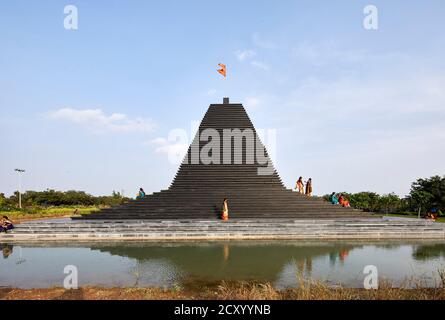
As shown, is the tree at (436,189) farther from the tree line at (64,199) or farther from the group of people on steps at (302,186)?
the tree line at (64,199)

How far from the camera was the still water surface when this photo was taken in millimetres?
6262

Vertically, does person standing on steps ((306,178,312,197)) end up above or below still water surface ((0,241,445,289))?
above

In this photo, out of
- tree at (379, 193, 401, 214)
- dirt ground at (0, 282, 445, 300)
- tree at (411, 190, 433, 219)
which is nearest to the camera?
dirt ground at (0, 282, 445, 300)

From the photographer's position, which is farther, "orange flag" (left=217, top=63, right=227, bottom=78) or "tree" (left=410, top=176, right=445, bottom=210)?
Answer: "tree" (left=410, top=176, right=445, bottom=210)

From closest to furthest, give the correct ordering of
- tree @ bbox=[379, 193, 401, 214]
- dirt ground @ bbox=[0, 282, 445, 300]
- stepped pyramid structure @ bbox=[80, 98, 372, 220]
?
1. dirt ground @ bbox=[0, 282, 445, 300]
2. stepped pyramid structure @ bbox=[80, 98, 372, 220]
3. tree @ bbox=[379, 193, 401, 214]

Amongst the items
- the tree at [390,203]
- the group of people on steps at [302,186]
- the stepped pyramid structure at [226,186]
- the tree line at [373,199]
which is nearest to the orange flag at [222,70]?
the stepped pyramid structure at [226,186]

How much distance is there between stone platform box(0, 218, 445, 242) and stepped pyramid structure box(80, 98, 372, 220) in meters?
1.86

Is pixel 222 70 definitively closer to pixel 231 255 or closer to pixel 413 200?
Result: pixel 231 255

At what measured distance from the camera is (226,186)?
15.4 meters

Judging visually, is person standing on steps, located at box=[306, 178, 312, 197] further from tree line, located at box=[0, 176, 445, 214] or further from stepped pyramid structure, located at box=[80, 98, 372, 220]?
tree line, located at box=[0, 176, 445, 214]

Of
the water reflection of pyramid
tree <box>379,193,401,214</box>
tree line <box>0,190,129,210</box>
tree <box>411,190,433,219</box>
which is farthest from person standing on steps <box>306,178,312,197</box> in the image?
tree line <box>0,190,129,210</box>
